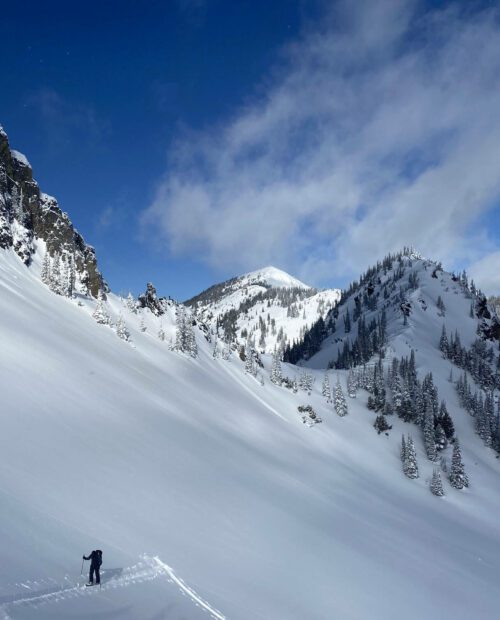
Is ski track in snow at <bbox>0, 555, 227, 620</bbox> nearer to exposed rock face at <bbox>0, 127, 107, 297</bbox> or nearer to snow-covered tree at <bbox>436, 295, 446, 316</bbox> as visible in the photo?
exposed rock face at <bbox>0, 127, 107, 297</bbox>

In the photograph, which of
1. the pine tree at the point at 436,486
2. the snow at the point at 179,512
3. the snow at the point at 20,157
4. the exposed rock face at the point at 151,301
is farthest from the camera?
the exposed rock face at the point at 151,301

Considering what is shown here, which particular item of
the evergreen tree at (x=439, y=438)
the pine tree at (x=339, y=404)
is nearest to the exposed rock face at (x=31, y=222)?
the pine tree at (x=339, y=404)

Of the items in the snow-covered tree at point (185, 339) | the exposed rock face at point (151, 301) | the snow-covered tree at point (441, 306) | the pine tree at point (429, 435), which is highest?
the snow-covered tree at point (441, 306)

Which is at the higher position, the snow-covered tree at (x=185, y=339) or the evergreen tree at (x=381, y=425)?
the snow-covered tree at (x=185, y=339)

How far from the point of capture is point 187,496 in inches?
918

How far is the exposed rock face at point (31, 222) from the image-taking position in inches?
2837

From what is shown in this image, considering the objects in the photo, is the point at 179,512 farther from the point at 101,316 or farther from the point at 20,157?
the point at 20,157

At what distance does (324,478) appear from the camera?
45656mm

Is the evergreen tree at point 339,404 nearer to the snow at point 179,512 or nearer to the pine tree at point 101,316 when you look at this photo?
the snow at point 179,512

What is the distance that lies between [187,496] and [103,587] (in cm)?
1126

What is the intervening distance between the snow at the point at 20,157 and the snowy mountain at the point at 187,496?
16550 mm

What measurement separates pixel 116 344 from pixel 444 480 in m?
65.1

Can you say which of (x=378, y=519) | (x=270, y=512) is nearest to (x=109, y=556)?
(x=270, y=512)

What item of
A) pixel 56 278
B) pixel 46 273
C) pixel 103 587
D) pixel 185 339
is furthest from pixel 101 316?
pixel 103 587
